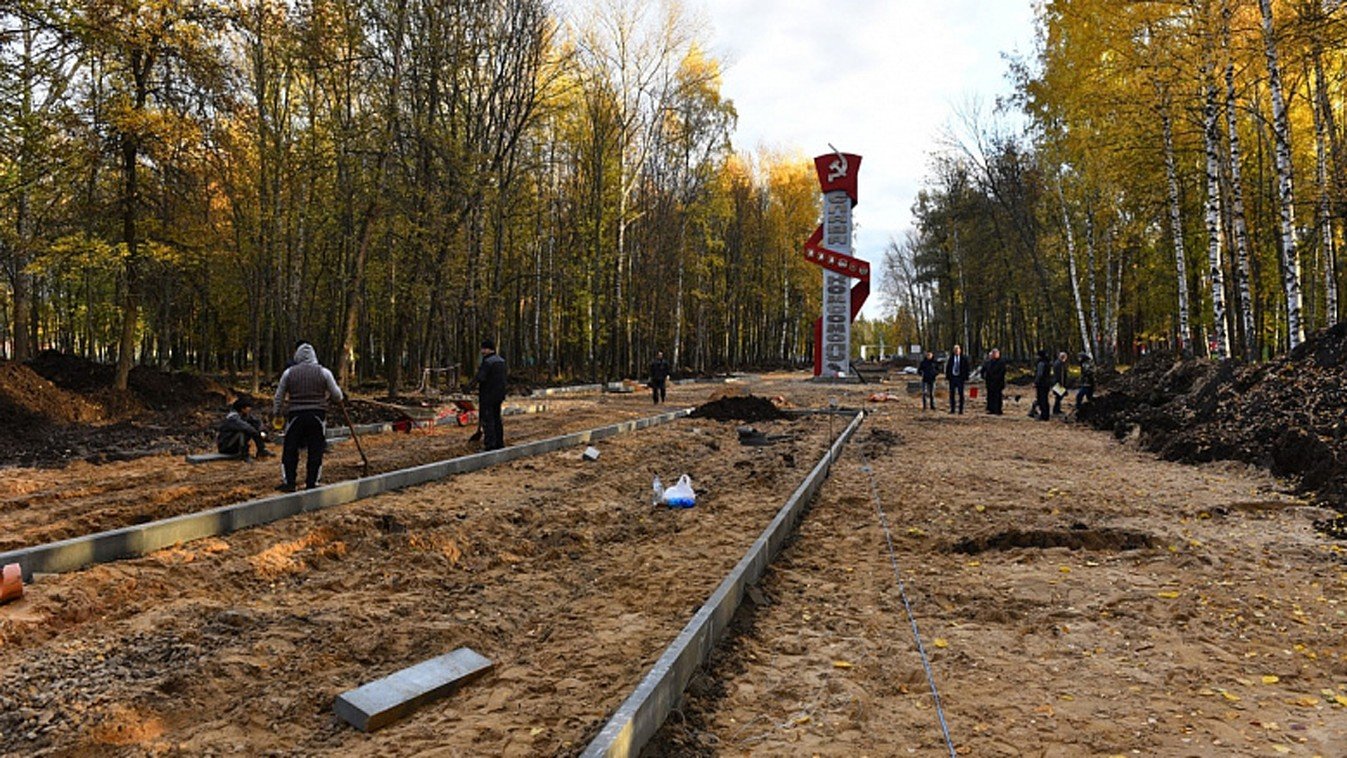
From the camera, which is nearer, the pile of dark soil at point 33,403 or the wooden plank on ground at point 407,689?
the wooden plank on ground at point 407,689

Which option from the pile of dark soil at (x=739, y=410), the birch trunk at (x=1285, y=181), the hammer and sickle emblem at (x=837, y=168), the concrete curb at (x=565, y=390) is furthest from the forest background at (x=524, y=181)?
the pile of dark soil at (x=739, y=410)

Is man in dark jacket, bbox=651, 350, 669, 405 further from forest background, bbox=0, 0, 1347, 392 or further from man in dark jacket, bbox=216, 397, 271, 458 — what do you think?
man in dark jacket, bbox=216, 397, 271, 458

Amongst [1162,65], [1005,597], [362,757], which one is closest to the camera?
[362,757]

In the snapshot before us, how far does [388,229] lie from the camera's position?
→ 71.9 ft

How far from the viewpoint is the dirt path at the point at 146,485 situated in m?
6.75

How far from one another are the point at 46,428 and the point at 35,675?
461 inches

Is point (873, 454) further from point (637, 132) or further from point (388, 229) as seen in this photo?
point (637, 132)

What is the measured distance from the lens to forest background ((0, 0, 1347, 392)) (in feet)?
49.1

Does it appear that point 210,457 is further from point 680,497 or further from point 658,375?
point 658,375

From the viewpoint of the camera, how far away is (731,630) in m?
4.64

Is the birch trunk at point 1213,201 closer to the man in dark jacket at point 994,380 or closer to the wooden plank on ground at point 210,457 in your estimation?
the man in dark jacket at point 994,380

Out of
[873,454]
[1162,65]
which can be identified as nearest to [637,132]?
[1162,65]

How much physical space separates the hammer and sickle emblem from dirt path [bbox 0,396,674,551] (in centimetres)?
2263

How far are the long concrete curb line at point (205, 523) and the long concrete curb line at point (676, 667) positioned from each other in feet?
15.3
